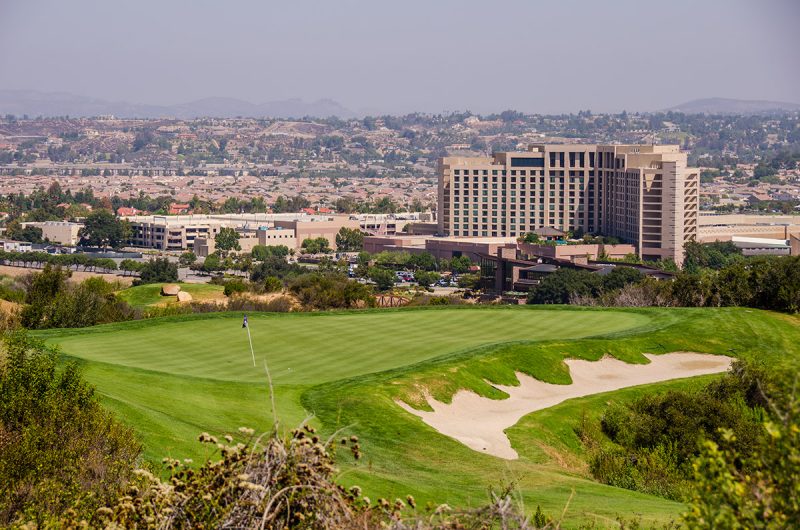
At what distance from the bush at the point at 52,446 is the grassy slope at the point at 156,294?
34.9 meters

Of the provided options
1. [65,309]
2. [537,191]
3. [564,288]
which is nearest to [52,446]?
[65,309]

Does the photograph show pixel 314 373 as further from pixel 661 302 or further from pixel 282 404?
pixel 661 302

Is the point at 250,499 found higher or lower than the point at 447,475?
higher

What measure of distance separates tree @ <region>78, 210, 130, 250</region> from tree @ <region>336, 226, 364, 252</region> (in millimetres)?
20826

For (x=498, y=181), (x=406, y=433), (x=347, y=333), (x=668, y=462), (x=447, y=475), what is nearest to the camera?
(x=447, y=475)

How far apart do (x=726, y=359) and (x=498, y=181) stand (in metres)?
88.0

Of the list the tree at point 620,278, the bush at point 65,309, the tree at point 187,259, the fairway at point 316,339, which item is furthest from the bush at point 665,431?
the tree at point 187,259

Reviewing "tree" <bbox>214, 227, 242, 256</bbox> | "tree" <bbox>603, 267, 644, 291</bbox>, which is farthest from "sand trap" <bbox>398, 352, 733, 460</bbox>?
"tree" <bbox>214, 227, 242, 256</bbox>

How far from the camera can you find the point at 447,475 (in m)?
18.5

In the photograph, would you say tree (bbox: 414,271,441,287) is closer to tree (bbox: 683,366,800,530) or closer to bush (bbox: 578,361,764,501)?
bush (bbox: 578,361,764,501)

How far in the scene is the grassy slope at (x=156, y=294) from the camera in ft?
172

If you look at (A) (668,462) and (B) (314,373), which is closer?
(A) (668,462)

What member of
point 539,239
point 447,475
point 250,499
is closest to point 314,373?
point 447,475

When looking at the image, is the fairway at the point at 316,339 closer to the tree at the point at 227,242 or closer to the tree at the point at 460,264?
the tree at the point at 460,264
